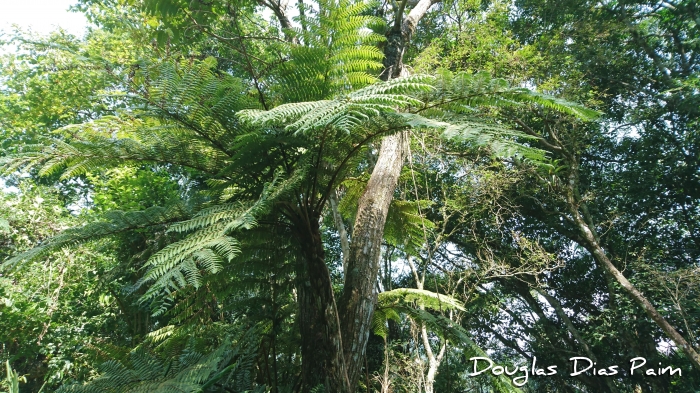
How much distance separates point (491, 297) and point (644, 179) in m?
3.94

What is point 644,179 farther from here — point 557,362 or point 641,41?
point 557,362

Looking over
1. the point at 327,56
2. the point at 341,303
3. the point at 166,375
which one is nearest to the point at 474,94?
the point at 327,56

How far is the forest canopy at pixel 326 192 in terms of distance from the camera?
1.32 metres

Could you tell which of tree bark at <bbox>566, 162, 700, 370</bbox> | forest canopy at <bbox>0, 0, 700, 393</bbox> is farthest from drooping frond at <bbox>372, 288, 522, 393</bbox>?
tree bark at <bbox>566, 162, 700, 370</bbox>

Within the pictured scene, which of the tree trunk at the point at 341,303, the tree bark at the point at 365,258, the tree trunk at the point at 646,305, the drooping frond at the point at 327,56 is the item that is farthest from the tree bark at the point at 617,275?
the drooping frond at the point at 327,56

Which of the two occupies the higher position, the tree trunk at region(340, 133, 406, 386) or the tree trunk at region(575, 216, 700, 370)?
the tree trunk at region(575, 216, 700, 370)

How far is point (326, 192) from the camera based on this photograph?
1607 millimetres

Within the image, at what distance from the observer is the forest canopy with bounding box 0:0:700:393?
132 cm

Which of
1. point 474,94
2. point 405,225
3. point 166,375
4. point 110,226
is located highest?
point 474,94

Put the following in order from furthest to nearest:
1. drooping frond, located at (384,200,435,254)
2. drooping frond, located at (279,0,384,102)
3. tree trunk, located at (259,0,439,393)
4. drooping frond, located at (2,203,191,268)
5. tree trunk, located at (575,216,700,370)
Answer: tree trunk, located at (575,216,700,370) < drooping frond, located at (384,200,435,254) < drooping frond, located at (279,0,384,102) < tree trunk, located at (259,0,439,393) < drooping frond, located at (2,203,191,268)

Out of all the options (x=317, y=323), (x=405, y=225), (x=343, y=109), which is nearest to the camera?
(x=343, y=109)

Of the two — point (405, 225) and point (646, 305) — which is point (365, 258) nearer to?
point (405, 225)

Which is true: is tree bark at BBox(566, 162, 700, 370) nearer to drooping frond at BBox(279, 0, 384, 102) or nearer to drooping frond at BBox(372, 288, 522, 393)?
drooping frond at BBox(372, 288, 522, 393)

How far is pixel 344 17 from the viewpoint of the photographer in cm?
154
